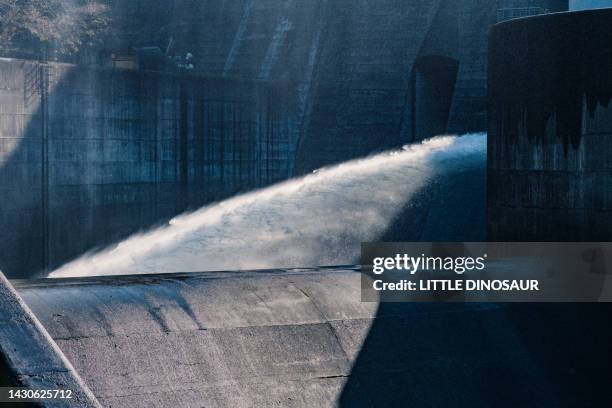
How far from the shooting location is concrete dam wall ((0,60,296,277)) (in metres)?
28.9

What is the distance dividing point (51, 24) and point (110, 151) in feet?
34.3

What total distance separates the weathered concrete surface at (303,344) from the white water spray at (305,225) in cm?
508

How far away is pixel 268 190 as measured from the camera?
3694cm

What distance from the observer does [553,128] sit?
1246cm

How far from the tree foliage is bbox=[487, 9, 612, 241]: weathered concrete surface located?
27801mm

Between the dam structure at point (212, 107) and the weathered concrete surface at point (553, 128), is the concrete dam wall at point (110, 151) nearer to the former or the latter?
the dam structure at point (212, 107)

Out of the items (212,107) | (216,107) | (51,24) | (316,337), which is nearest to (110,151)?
(212,107)

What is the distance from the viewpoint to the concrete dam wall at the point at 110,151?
94.8ft

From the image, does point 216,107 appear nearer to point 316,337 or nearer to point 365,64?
point 365,64

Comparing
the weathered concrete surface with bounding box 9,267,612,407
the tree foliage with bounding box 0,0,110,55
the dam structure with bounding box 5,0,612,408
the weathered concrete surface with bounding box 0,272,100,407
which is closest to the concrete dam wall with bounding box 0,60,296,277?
the tree foliage with bounding box 0,0,110,55

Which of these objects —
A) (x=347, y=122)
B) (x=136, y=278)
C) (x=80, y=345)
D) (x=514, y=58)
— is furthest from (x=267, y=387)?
(x=347, y=122)

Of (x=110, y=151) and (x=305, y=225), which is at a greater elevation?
(x=110, y=151)

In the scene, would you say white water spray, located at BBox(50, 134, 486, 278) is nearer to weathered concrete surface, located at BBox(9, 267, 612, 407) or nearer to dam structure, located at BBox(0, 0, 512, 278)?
dam structure, located at BBox(0, 0, 512, 278)

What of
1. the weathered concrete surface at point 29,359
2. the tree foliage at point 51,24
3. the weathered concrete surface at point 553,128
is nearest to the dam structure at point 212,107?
the tree foliage at point 51,24
